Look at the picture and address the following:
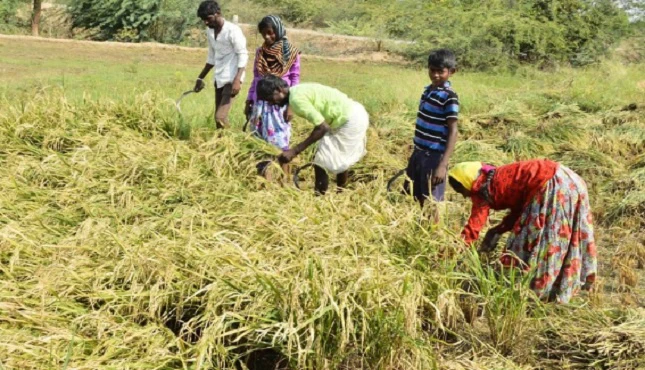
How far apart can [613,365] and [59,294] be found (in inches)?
98.8

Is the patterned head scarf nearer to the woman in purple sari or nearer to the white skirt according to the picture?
the woman in purple sari

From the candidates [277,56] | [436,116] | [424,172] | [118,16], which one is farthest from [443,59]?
[118,16]

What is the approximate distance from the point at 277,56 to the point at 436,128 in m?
1.81

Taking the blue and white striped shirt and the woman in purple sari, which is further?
the woman in purple sari

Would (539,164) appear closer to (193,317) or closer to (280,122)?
(193,317)

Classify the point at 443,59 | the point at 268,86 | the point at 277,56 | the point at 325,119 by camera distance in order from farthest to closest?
1. the point at 277,56
2. the point at 325,119
3. the point at 268,86
4. the point at 443,59

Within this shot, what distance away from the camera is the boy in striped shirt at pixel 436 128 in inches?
159

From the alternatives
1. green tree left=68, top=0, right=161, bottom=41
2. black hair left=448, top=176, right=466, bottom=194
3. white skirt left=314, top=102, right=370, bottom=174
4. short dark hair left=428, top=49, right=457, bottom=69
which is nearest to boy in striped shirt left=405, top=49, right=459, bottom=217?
short dark hair left=428, top=49, right=457, bottom=69

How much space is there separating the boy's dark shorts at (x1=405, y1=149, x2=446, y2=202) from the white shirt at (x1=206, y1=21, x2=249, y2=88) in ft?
7.15

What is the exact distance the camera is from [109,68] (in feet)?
41.7

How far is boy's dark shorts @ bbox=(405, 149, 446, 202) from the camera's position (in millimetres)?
4180

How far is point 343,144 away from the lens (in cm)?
465

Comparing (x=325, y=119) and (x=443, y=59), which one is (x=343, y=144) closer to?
(x=325, y=119)

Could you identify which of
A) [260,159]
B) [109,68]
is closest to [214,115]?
[260,159]
